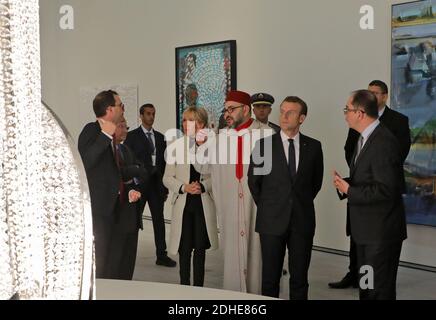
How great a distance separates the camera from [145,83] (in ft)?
34.6

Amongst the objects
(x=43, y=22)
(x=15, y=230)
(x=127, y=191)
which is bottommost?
(x=127, y=191)

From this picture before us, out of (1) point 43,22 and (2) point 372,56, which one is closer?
(2) point 372,56

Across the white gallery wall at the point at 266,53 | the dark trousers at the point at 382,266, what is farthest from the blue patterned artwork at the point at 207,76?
the dark trousers at the point at 382,266

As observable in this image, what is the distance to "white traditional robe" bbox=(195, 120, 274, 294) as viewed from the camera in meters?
5.06

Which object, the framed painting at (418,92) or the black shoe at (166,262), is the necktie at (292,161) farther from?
the black shoe at (166,262)

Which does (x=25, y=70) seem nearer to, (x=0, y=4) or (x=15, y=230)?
(x=0, y=4)

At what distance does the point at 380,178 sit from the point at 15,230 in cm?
351

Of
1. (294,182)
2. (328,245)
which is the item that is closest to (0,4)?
(294,182)

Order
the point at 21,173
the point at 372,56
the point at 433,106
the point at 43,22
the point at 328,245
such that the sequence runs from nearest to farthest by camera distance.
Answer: the point at 21,173
the point at 433,106
the point at 372,56
the point at 328,245
the point at 43,22

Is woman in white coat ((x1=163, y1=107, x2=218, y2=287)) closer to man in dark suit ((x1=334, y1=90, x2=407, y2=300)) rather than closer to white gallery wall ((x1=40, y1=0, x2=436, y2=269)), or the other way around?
man in dark suit ((x1=334, y1=90, x2=407, y2=300))

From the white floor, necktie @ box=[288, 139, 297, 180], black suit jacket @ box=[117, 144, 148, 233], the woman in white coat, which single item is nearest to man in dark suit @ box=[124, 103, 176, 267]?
the white floor

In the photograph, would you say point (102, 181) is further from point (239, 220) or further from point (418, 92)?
point (418, 92)

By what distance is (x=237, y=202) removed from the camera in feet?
16.6

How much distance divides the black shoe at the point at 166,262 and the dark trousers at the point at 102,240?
248 cm
